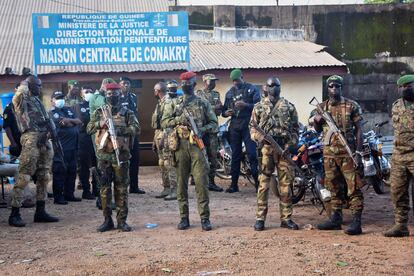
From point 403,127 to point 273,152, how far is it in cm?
156

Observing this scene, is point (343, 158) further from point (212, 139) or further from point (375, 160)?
point (212, 139)

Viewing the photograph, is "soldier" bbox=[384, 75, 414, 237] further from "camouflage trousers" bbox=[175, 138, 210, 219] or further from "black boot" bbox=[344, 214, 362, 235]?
"camouflage trousers" bbox=[175, 138, 210, 219]

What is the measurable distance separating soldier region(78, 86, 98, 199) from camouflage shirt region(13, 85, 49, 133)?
1.83 m

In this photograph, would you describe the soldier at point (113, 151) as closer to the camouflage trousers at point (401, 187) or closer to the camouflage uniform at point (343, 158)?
the camouflage uniform at point (343, 158)

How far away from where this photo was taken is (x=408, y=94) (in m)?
6.62

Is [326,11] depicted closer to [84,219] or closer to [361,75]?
[361,75]

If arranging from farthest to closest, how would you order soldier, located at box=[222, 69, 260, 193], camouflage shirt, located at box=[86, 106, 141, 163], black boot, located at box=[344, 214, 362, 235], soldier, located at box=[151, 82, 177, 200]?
soldier, located at box=[222, 69, 260, 193]
soldier, located at box=[151, 82, 177, 200]
camouflage shirt, located at box=[86, 106, 141, 163]
black boot, located at box=[344, 214, 362, 235]

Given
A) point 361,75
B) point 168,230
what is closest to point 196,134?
point 168,230

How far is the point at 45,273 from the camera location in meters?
5.76

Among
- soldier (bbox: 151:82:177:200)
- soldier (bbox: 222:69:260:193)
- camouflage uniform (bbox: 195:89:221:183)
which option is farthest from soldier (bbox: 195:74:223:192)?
soldier (bbox: 151:82:177:200)

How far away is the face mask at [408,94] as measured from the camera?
6.59 metres

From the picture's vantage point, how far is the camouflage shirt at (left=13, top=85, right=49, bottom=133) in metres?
7.79

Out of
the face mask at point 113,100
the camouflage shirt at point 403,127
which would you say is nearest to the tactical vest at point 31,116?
the face mask at point 113,100

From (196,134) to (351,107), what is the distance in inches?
75.2
